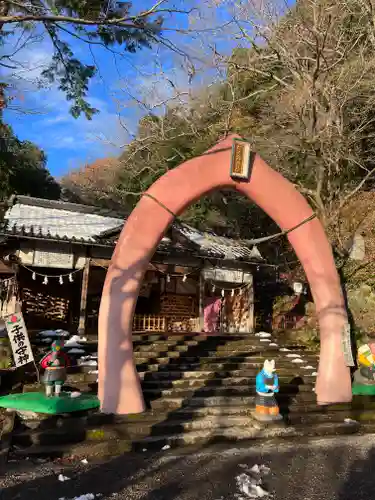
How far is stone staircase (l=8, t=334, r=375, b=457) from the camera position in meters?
6.94

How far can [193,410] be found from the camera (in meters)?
8.35

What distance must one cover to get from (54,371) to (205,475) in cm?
354

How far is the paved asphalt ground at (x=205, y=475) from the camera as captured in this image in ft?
17.0

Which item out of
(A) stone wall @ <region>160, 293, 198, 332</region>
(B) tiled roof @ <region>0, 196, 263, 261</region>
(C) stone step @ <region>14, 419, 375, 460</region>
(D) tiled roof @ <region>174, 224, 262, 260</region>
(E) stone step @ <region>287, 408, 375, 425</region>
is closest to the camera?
(C) stone step @ <region>14, 419, 375, 460</region>

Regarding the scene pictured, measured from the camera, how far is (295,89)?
14.4 m

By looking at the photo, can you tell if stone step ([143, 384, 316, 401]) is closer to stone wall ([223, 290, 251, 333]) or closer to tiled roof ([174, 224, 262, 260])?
tiled roof ([174, 224, 262, 260])

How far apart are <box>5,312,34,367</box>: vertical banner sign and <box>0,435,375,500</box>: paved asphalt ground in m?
3.23

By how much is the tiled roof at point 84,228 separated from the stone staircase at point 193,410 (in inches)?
148

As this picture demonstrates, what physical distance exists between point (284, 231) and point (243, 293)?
8.60 metres

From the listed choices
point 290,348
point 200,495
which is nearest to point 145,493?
point 200,495

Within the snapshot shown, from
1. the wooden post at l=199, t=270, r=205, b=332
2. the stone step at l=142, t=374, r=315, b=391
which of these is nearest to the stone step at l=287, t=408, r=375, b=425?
the stone step at l=142, t=374, r=315, b=391

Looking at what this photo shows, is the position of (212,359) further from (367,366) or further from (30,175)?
(30,175)

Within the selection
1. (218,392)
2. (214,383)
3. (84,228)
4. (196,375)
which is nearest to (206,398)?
(218,392)

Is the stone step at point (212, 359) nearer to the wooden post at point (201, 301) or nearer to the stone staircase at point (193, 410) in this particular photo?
the stone staircase at point (193, 410)
